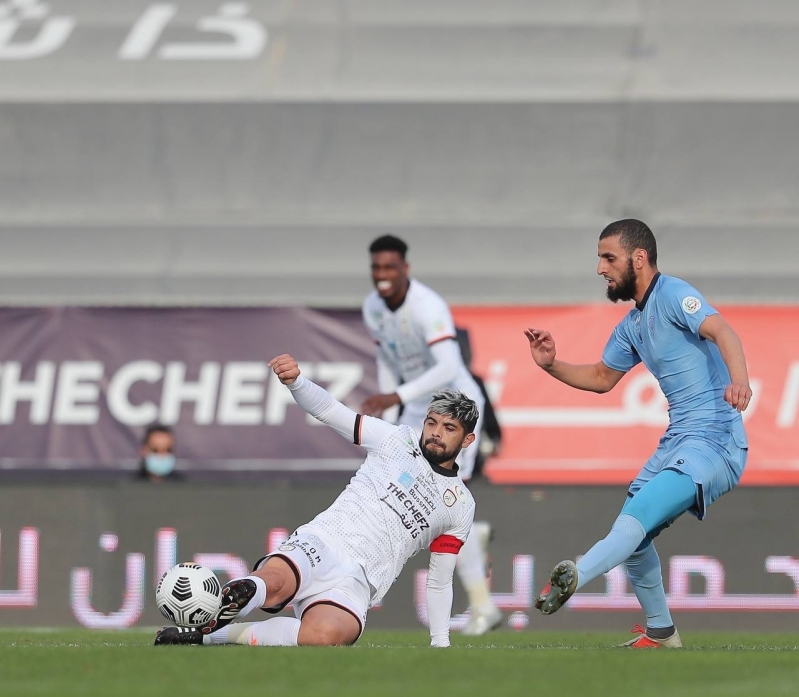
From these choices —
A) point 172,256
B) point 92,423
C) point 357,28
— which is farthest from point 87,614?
point 357,28

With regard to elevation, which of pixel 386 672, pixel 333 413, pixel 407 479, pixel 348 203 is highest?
pixel 348 203

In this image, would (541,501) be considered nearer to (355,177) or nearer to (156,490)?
(156,490)

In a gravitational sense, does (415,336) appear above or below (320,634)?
above

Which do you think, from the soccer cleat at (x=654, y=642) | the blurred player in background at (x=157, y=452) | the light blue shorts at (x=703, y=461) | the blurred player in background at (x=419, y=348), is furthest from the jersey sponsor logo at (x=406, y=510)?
the blurred player in background at (x=157, y=452)

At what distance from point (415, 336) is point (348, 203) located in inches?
297

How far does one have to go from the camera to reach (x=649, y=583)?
743 centimetres

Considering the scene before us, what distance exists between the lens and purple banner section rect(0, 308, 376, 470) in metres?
15.2

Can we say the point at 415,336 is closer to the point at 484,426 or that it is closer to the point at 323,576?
the point at 484,426

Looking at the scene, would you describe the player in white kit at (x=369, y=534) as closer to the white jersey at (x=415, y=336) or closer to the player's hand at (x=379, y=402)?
the player's hand at (x=379, y=402)

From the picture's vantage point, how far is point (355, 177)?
1747cm

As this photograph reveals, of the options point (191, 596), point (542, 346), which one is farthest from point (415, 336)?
point (191, 596)

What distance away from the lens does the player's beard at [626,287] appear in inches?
285

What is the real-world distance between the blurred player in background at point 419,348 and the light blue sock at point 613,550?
2.82 m

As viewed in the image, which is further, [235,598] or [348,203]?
[348,203]
